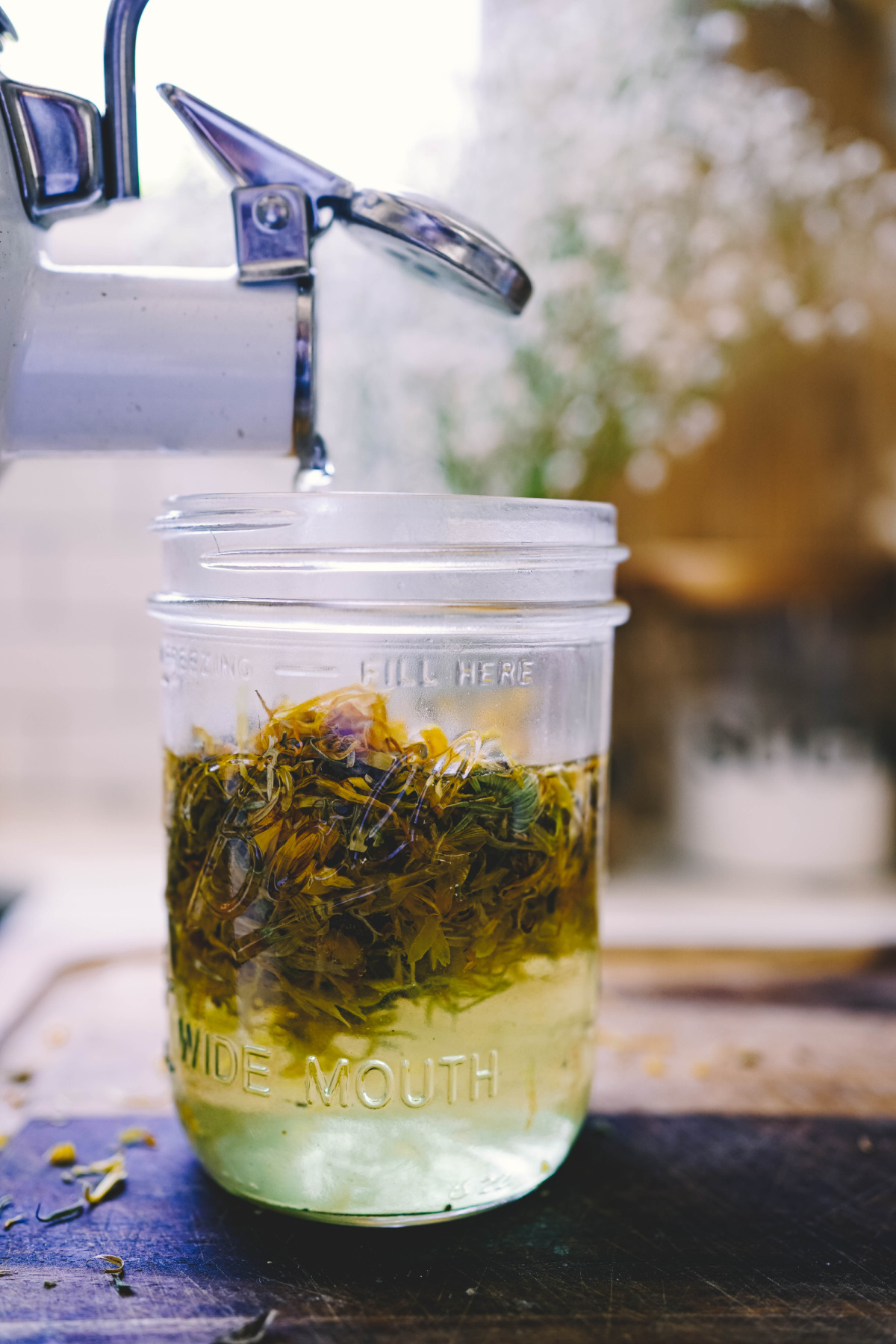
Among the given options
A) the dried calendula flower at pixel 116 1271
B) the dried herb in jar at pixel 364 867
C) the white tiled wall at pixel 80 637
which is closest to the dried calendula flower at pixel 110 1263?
the dried calendula flower at pixel 116 1271

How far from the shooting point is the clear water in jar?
16.3 inches

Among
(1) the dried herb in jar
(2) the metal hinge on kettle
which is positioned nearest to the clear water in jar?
(1) the dried herb in jar

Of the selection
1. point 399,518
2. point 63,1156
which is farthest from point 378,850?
point 63,1156

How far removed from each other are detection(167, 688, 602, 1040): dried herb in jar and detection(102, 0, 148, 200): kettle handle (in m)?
0.25

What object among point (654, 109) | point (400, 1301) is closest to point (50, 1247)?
point (400, 1301)

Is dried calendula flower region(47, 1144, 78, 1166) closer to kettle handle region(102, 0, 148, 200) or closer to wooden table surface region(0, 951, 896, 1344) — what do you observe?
wooden table surface region(0, 951, 896, 1344)

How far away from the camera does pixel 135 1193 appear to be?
47cm

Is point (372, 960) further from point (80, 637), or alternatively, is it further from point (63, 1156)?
point (80, 637)

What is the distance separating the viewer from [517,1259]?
0.42 metres

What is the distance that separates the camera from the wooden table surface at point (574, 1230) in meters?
0.39

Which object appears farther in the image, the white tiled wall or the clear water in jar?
the white tiled wall

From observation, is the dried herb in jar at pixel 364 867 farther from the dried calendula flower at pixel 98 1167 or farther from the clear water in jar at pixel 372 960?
the dried calendula flower at pixel 98 1167

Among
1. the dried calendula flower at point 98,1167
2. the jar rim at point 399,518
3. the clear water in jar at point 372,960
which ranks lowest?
the dried calendula flower at point 98,1167

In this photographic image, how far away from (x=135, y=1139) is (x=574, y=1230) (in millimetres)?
222
